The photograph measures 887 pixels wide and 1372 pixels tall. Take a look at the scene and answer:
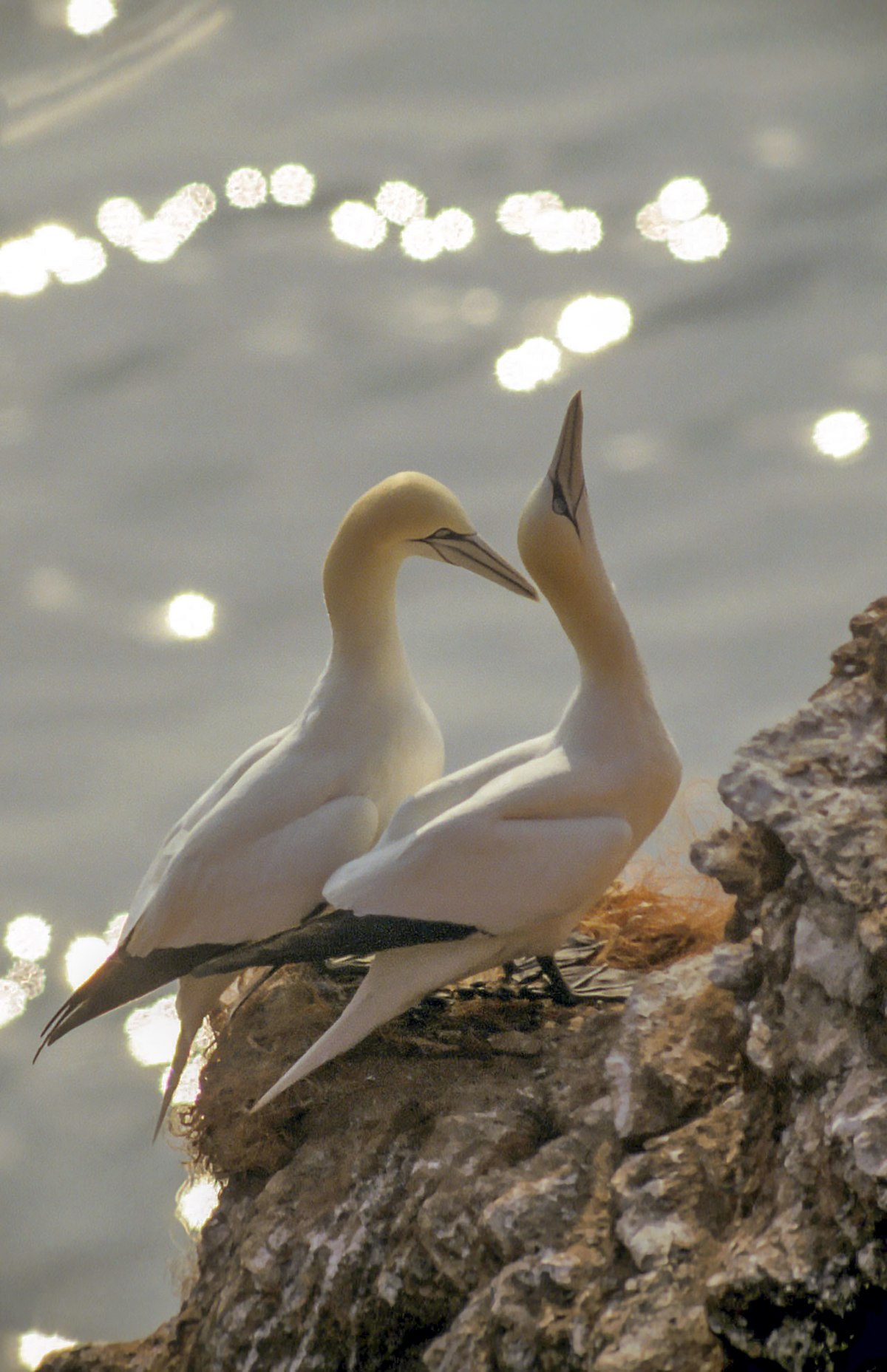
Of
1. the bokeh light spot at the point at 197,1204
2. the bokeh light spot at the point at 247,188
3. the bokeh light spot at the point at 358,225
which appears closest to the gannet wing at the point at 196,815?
the bokeh light spot at the point at 197,1204

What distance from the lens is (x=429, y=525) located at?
3.37 m

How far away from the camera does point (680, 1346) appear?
213cm

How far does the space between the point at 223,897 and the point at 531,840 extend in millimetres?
639

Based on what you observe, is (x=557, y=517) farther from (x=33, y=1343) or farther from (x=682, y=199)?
(x=682, y=199)

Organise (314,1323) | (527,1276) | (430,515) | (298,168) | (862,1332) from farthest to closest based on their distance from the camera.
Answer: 1. (298,168)
2. (430,515)
3. (314,1323)
4. (527,1276)
5. (862,1332)

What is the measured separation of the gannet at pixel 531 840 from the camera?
9.44 feet

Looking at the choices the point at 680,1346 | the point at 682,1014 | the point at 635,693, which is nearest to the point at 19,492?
the point at 635,693

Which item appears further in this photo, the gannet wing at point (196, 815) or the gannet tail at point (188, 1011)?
the gannet wing at point (196, 815)

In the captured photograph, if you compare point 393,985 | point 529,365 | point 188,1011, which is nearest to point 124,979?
point 188,1011

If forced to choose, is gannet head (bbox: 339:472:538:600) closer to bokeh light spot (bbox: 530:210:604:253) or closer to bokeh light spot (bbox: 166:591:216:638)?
bokeh light spot (bbox: 166:591:216:638)

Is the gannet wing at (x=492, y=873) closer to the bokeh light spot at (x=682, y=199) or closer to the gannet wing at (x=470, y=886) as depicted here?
the gannet wing at (x=470, y=886)

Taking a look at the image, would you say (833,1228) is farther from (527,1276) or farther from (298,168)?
(298,168)

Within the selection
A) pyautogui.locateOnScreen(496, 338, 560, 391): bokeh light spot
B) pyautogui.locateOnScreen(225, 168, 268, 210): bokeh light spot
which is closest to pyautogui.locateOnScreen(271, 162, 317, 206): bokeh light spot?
pyautogui.locateOnScreen(225, 168, 268, 210): bokeh light spot

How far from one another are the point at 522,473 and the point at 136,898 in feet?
14.0
